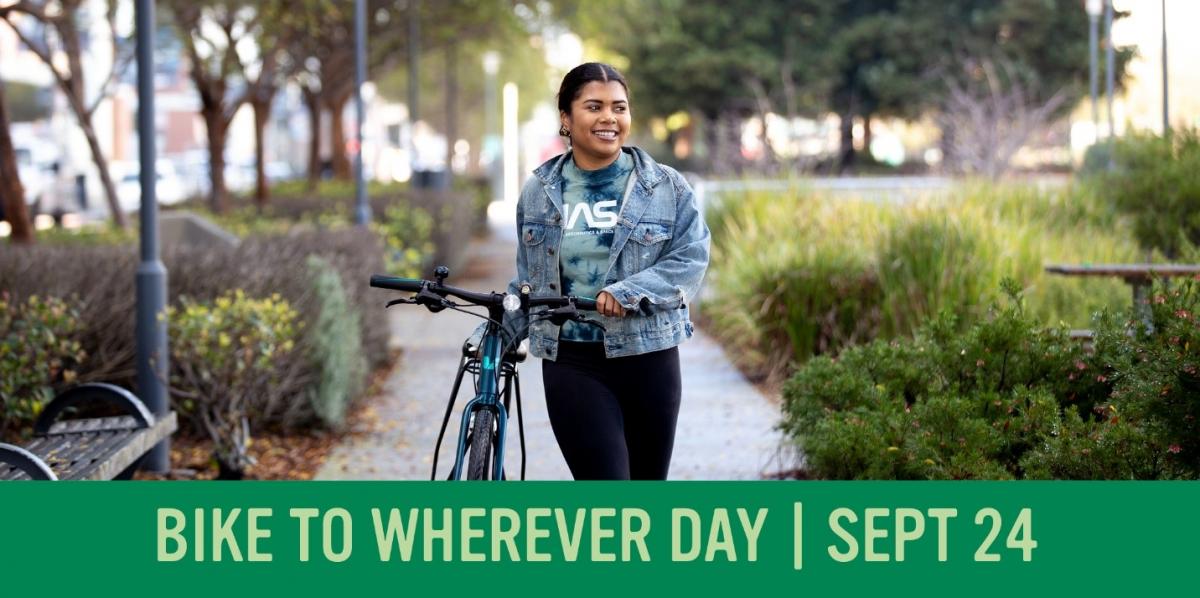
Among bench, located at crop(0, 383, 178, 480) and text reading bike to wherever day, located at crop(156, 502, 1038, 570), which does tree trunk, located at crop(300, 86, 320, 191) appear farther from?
text reading bike to wherever day, located at crop(156, 502, 1038, 570)

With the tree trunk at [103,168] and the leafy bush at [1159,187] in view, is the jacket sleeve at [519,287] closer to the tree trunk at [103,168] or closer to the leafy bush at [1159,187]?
the leafy bush at [1159,187]

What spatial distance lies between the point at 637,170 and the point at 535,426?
18.0 ft

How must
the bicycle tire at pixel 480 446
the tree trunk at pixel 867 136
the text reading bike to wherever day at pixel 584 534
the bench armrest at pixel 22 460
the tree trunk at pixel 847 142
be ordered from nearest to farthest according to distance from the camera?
the text reading bike to wherever day at pixel 584 534, the bicycle tire at pixel 480 446, the bench armrest at pixel 22 460, the tree trunk at pixel 847 142, the tree trunk at pixel 867 136

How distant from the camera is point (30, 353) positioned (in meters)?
7.62

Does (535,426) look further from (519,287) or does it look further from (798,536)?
(798,536)

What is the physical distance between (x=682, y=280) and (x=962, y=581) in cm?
152

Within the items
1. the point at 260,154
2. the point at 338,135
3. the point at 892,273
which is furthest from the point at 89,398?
the point at 338,135

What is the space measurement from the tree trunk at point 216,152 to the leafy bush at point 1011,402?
1628cm

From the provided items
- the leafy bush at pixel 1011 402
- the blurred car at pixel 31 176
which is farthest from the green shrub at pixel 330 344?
the blurred car at pixel 31 176

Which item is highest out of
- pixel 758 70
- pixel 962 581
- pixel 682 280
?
pixel 758 70

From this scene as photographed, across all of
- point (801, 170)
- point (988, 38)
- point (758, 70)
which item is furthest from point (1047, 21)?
point (801, 170)

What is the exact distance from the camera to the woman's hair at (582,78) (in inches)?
184

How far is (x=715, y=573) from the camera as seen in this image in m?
3.33

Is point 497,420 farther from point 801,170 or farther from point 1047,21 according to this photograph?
point 1047,21
